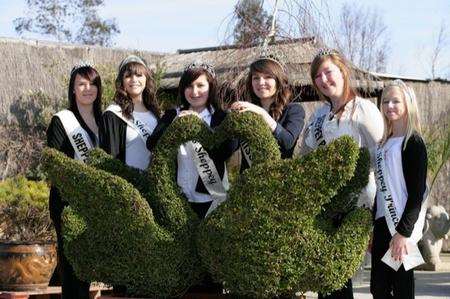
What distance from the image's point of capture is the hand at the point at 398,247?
4.29 meters

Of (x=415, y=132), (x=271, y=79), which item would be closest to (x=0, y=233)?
(x=271, y=79)

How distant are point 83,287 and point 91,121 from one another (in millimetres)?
964

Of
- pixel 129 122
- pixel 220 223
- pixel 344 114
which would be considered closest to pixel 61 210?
pixel 129 122

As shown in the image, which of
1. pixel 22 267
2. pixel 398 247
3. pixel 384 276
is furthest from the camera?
pixel 22 267

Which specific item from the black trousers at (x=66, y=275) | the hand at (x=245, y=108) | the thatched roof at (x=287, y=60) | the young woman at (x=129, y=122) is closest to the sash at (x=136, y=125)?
the young woman at (x=129, y=122)

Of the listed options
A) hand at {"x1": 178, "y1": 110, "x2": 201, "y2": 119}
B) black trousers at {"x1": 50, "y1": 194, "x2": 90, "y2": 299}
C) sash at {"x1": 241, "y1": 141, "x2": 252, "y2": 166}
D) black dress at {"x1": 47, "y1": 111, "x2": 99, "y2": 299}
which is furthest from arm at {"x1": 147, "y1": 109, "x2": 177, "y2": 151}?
black trousers at {"x1": 50, "y1": 194, "x2": 90, "y2": 299}

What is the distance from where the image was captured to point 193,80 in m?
4.74

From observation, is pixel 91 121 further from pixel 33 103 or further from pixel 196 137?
pixel 33 103

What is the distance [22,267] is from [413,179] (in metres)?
2.95

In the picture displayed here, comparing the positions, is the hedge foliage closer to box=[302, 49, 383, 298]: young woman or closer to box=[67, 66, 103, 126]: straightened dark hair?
box=[302, 49, 383, 298]: young woman

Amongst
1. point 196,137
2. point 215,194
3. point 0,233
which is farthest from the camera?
point 0,233

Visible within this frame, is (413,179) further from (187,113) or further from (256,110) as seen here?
(187,113)

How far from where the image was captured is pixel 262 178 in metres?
4.11

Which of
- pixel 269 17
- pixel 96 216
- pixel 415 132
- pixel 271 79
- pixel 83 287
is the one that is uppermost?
pixel 269 17
